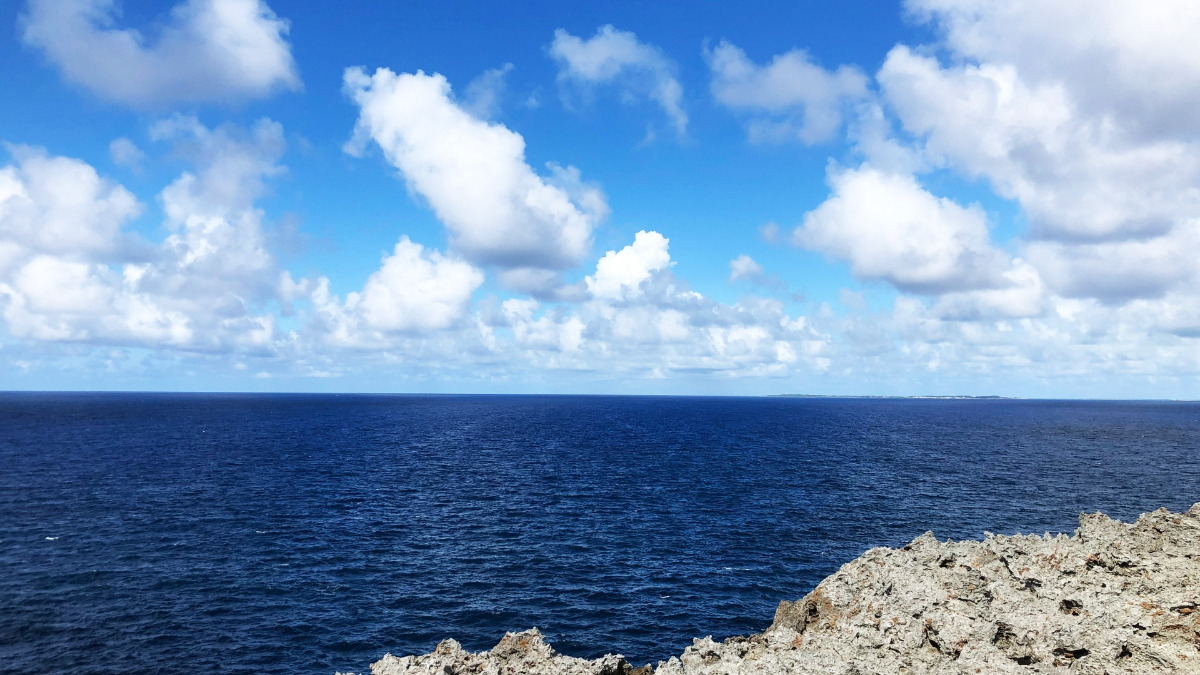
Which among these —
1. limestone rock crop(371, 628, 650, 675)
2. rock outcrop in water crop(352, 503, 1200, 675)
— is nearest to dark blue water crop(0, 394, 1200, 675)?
rock outcrop in water crop(352, 503, 1200, 675)

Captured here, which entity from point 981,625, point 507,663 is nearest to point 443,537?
point 507,663

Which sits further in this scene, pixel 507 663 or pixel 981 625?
pixel 507 663

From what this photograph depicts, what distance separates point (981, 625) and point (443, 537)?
194 ft

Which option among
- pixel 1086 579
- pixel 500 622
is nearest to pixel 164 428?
pixel 500 622

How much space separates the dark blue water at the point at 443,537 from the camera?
1864 inches

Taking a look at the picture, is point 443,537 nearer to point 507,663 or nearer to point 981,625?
point 507,663

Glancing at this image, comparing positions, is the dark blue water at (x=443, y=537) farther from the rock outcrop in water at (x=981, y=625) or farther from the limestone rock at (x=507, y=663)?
the limestone rock at (x=507, y=663)

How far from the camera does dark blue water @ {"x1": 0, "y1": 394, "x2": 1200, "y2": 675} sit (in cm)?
4734

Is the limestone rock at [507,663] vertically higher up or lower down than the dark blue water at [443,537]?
higher up

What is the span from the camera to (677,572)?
2361 inches

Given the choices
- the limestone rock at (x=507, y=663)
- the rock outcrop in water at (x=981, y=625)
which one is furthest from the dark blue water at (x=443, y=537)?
the limestone rock at (x=507, y=663)

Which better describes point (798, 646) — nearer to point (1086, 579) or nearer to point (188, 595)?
point (1086, 579)

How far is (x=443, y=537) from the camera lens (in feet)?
236

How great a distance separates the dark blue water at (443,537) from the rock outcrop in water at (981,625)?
65.0 feet
